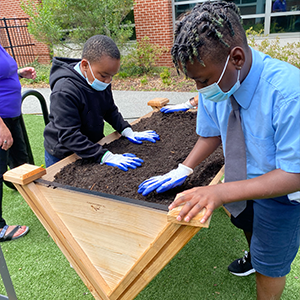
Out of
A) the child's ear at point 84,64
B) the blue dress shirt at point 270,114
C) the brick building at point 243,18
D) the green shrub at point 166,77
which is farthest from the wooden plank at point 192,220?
the brick building at point 243,18

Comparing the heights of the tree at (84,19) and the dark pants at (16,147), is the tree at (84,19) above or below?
above

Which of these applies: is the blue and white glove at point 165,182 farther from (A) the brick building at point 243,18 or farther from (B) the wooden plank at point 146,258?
(A) the brick building at point 243,18

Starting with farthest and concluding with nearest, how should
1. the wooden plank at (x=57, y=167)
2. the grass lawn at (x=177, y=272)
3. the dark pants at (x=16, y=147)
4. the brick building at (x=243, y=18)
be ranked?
the brick building at (x=243, y=18) < the dark pants at (x=16, y=147) < the grass lawn at (x=177, y=272) < the wooden plank at (x=57, y=167)

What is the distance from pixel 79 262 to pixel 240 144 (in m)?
1.07

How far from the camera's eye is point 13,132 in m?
2.80

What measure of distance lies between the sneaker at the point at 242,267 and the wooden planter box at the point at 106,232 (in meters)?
0.80

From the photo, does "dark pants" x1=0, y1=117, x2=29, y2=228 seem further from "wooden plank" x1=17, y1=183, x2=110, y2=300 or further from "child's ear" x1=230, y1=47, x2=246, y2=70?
"child's ear" x1=230, y1=47, x2=246, y2=70

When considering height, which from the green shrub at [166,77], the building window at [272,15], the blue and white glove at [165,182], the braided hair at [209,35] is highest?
the braided hair at [209,35]

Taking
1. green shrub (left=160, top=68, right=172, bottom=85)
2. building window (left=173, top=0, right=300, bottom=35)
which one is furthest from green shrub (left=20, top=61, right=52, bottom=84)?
building window (left=173, top=0, right=300, bottom=35)

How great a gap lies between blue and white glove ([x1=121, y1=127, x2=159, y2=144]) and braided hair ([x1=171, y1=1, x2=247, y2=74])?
135cm

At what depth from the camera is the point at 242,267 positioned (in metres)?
2.04

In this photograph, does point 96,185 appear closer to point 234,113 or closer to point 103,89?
point 103,89

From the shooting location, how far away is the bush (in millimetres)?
8969

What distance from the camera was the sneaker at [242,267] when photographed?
2.03m
